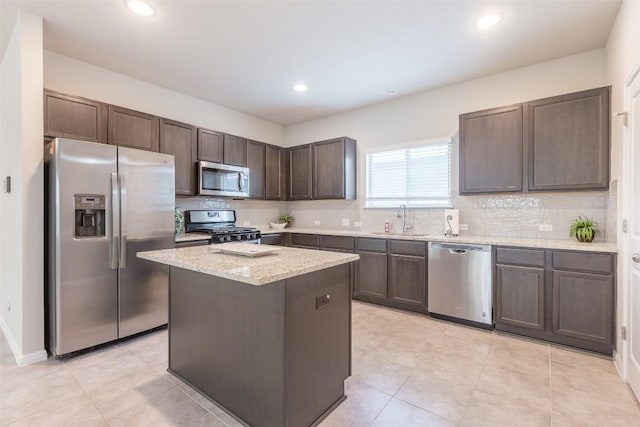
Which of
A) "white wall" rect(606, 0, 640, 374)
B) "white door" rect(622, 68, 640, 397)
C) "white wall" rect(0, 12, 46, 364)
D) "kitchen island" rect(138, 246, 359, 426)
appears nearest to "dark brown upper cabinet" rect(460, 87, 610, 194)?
"white wall" rect(606, 0, 640, 374)

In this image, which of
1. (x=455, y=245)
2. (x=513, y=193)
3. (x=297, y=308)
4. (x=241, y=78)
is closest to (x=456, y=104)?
(x=513, y=193)

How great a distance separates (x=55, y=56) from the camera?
309 cm

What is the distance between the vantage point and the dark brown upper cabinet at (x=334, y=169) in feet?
14.9

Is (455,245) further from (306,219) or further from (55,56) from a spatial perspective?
(55,56)

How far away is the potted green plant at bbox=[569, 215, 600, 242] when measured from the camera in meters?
2.85

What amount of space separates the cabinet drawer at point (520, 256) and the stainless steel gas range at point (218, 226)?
2996 millimetres

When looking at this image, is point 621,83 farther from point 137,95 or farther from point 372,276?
point 137,95

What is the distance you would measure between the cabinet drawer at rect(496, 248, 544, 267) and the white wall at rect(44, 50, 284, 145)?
409 cm

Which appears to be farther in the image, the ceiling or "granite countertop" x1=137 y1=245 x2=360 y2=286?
the ceiling

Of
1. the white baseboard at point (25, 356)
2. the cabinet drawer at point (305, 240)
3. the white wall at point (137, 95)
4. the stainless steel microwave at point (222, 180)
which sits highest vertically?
the white wall at point (137, 95)

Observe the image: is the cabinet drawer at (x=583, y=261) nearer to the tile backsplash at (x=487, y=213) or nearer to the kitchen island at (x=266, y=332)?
the tile backsplash at (x=487, y=213)

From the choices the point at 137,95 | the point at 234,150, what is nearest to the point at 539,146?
the point at 234,150

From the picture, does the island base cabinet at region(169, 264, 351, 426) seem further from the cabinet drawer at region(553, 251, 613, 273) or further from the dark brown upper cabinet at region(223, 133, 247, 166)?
the dark brown upper cabinet at region(223, 133, 247, 166)

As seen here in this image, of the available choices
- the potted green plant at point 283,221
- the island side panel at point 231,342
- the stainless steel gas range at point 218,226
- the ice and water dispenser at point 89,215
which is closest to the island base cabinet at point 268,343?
the island side panel at point 231,342
